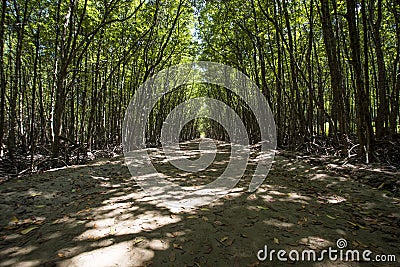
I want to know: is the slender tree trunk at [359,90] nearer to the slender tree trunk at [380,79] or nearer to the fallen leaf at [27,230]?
the slender tree trunk at [380,79]

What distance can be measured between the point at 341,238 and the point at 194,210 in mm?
1913

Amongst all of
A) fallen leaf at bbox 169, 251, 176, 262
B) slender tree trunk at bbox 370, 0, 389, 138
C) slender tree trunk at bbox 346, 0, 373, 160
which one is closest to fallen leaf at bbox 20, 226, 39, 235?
fallen leaf at bbox 169, 251, 176, 262

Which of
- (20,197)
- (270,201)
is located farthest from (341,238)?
(20,197)

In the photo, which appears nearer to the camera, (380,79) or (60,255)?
(60,255)

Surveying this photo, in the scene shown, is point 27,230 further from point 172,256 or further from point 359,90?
point 359,90

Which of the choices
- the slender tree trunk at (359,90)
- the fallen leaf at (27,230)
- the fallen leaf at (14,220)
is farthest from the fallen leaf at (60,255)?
the slender tree trunk at (359,90)

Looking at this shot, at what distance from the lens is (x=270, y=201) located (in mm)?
3969

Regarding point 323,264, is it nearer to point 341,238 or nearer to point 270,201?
point 341,238

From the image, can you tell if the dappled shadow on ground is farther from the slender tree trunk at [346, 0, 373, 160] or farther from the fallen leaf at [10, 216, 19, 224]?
the slender tree trunk at [346, 0, 373, 160]

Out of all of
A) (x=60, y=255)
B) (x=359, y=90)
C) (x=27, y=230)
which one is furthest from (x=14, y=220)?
(x=359, y=90)

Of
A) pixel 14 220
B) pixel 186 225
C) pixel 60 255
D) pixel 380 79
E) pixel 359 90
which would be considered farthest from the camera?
pixel 380 79

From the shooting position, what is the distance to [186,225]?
3.05 meters

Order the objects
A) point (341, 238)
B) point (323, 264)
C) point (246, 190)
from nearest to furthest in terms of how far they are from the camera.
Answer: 1. point (323, 264)
2. point (341, 238)
3. point (246, 190)

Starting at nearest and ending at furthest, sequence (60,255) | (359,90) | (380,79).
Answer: (60,255)
(359,90)
(380,79)
